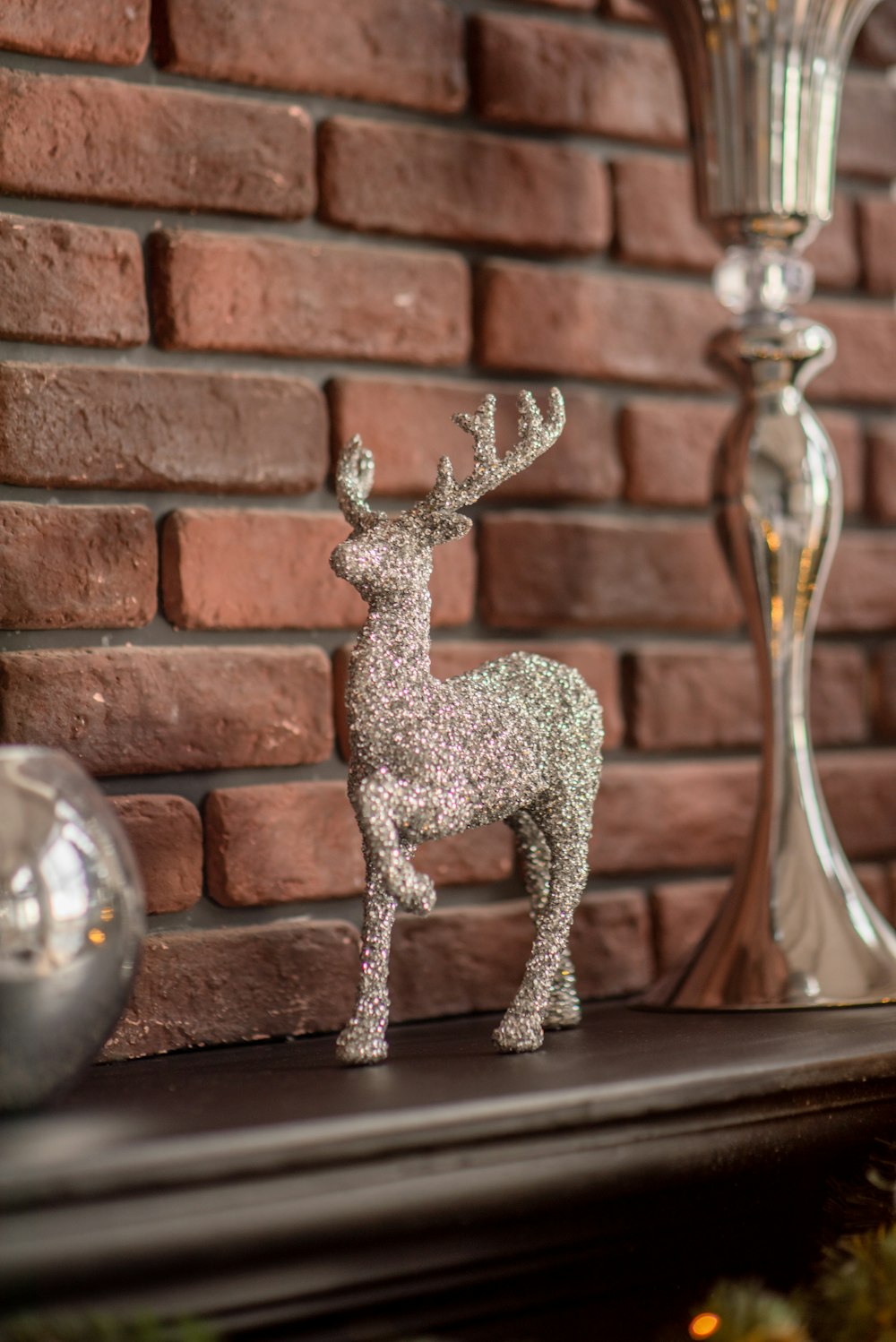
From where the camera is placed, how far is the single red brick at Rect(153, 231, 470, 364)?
0.92m

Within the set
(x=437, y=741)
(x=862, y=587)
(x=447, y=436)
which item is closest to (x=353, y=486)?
(x=437, y=741)

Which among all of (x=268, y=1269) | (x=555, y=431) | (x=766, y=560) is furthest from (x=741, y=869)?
(x=268, y=1269)

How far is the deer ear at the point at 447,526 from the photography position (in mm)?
779

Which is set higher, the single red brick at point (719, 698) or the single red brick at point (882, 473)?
the single red brick at point (882, 473)

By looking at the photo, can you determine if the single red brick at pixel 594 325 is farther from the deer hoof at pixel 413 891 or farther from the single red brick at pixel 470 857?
the deer hoof at pixel 413 891

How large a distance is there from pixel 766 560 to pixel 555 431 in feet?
0.76

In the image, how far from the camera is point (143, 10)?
91cm

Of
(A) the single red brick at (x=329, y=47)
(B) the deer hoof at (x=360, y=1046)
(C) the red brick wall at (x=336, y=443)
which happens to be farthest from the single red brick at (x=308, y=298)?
(B) the deer hoof at (x=360, y=1046)

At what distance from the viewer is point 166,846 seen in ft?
2.92

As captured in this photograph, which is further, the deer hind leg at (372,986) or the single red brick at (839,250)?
the single red brick at (839,250)

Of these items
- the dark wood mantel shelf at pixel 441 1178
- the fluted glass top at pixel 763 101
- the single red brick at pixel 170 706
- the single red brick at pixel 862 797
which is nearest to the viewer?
the dark wood mantel shelf at pixel 441 1178

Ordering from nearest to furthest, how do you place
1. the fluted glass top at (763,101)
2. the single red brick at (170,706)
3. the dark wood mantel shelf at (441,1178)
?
the dark wood mantel shelf at (441,1178) < the single red brick at (170,706) < the fluted glass top at (763,101)

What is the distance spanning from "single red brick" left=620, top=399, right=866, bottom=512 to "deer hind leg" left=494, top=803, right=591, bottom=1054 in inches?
14.2

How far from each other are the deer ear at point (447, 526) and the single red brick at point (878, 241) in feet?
2.08
